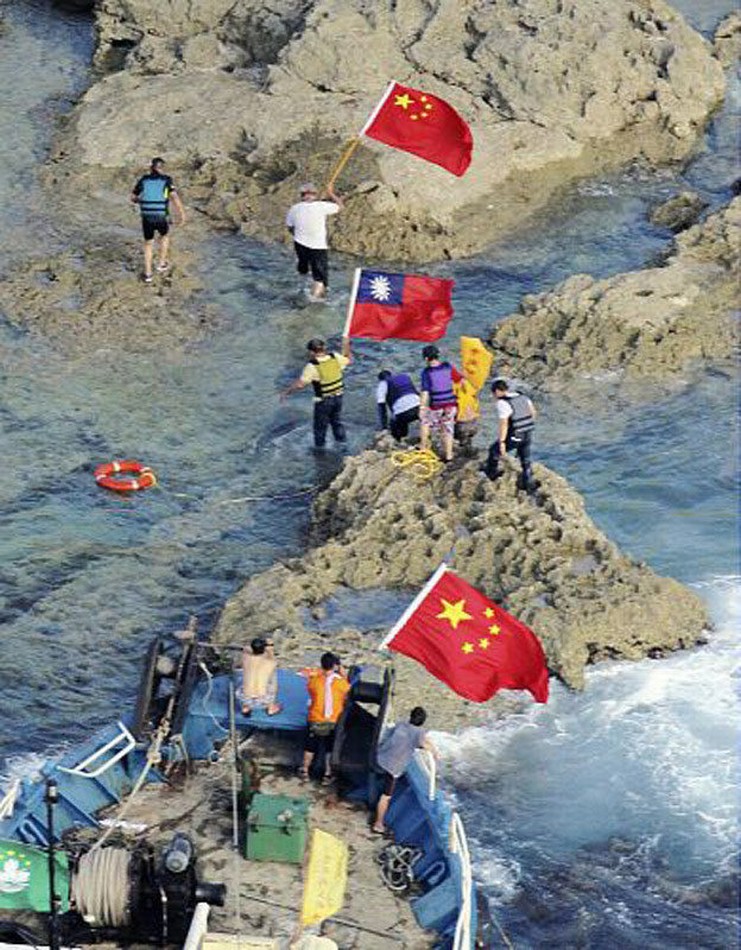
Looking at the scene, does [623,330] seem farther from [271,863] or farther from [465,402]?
[271,863]

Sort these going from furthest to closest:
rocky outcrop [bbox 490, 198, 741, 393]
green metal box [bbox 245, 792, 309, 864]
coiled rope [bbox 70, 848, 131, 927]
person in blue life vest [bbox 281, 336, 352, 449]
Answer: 1. rocky outcrop [bbox 490, 198, 741, 393]
2. person in blue life vest [bbox 281, 336, 352, 449]
3. green metal box [bbox 245, 792, 309, 864]
4. coiled rope [bbox 70, 848, 131, 927]

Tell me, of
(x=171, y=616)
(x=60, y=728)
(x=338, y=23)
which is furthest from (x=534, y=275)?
(x=60, y=728)

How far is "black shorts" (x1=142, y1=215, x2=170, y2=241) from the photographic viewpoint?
2566 cm

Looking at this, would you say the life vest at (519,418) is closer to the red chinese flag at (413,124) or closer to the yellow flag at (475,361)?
the yellow flag at (475,361)

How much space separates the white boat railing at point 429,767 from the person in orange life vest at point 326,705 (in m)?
0.74

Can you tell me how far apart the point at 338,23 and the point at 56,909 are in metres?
18.4

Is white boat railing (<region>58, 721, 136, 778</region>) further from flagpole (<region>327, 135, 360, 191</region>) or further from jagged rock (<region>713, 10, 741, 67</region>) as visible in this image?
jagged rock (<region>713, 10, 741, 67</region>)

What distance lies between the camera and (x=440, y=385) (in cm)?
2112

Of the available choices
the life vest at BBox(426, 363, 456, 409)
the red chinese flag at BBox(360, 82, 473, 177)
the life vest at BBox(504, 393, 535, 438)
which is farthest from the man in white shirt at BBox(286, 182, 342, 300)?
the life vest at BBox(504, 393, 535, 438)

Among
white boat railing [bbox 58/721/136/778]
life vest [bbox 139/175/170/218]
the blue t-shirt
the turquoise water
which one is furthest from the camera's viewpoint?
life vest [bbox 139/175/170/218]

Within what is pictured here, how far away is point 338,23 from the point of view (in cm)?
2942

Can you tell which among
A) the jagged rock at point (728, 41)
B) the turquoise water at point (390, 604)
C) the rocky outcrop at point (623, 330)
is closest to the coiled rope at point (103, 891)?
the turquoise water at point (390, 604)

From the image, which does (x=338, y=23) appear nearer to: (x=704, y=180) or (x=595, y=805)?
(x=704, y=180)

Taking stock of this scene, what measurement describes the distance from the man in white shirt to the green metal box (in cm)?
1157
